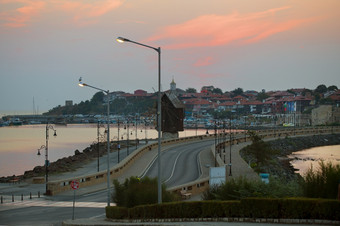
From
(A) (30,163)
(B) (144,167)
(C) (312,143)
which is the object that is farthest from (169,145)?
(C) (312,143)

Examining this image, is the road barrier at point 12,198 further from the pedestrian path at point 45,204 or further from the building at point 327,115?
the building at point 327,115

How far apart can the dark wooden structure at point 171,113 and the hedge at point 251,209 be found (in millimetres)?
59227

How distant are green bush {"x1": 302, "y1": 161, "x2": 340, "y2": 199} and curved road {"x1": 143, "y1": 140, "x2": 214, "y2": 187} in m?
18.3

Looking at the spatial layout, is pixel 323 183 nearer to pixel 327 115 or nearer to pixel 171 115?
pixel 171 115

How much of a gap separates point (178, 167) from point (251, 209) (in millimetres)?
33972

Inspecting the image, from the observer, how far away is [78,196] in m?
32.7

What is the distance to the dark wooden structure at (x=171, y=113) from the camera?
78.1 metres

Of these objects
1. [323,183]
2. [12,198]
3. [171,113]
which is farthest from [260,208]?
[171,113]

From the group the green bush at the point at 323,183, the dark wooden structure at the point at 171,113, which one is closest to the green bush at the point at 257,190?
the green bush at the point at 323,183

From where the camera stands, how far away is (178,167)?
49531 mm

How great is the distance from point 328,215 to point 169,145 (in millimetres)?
61550

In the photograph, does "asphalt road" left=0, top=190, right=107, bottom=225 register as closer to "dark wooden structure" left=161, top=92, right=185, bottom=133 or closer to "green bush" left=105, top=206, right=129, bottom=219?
"green bush" left=105, top=206, right=129, bottom=219

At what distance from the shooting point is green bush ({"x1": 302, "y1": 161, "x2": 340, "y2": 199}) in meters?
17.2

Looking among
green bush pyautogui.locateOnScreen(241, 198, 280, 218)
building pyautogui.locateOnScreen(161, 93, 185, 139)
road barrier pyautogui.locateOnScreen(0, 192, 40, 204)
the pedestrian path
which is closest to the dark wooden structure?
building pyautogui.locateOnScreen(161, 93, 185, 139)
